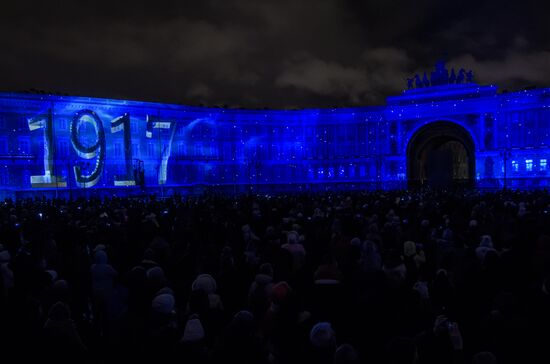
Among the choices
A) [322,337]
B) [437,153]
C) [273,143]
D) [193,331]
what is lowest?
[193,331]

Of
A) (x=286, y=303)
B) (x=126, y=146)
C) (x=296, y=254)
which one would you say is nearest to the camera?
(x=286, y=303)

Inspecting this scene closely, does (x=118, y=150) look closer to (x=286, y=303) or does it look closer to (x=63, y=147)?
(x=63, y=147)

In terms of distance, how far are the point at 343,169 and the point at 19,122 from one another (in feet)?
138

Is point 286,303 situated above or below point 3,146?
below

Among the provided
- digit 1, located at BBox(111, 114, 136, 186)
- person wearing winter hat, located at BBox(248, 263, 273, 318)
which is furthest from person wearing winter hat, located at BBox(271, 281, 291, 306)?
digit 1, located at BBox(111, 114, 136, 186)

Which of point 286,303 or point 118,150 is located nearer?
point 286,303

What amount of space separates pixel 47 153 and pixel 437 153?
54.3 m

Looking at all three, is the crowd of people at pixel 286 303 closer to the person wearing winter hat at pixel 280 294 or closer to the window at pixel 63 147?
the person wearing winter hat at pixel 280 294

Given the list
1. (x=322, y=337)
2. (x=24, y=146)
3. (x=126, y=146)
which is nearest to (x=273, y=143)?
(x=126, y=146)

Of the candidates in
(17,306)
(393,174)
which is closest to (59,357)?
(17,306)

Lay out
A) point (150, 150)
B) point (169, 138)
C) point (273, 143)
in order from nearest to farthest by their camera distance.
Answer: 1. point (150, 150)
2. point (169, 138)
3. point (273, 143)

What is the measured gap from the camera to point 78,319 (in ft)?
27.9

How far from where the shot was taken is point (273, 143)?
7012cm

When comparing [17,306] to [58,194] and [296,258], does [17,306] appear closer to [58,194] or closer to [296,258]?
[296,258]
